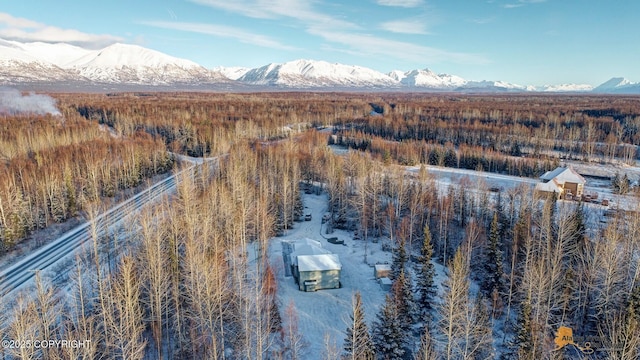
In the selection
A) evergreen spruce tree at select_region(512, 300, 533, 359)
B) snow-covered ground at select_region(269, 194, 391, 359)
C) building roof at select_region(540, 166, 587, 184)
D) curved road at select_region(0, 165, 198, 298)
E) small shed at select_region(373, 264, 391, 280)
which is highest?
building roof at select_region(540, 166, 587, 184)

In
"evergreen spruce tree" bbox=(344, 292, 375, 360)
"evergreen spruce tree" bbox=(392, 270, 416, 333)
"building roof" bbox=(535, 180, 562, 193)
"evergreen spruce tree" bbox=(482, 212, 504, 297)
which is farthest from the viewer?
"building roof" bbox=(535, 180, 562, 193)

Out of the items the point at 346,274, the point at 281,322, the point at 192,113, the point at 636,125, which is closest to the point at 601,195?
the point at 346,274

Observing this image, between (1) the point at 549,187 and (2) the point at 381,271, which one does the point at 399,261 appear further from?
(1) the point at 549,187

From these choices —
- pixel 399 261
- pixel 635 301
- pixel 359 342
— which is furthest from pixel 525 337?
pixel 399 261

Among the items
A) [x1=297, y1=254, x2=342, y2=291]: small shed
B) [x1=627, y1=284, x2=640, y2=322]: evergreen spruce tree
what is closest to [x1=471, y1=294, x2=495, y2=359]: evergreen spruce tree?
[x1=627, y1=284, x2=640, y2=322]: evergreen spruce tree

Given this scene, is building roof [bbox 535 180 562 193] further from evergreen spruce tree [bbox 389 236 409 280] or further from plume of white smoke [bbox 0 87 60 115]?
plume of white smoke [bbox 0 87 60 115]

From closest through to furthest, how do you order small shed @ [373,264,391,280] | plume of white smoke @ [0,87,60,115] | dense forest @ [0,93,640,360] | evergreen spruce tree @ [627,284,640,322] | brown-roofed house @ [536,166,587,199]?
dense forest @ [0,93,640,360]
evergreen spruce tree @ [627,284,640,322]
small shed @ [373,264,391,280]
brown-roofed house @ [536,166,587,199]
plume of white smoke @ [0,87,60,115]
